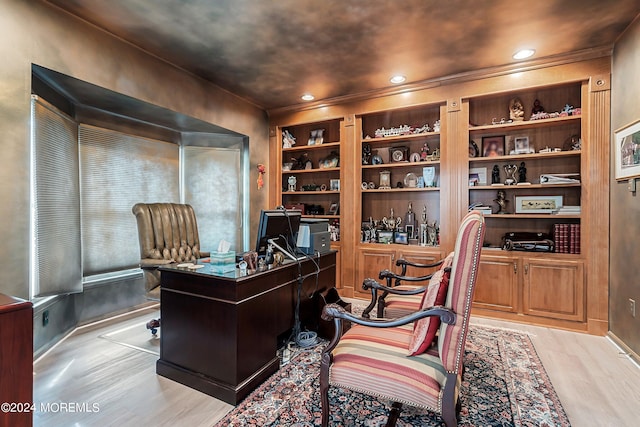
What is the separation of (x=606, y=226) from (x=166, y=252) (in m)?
4.24

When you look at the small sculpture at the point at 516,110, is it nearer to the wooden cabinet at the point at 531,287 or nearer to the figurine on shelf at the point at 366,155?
the wooden cabinet at the point at 531,287

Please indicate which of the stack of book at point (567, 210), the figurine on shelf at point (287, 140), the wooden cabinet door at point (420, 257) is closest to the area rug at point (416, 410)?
the wooden cabinet door at point (420, 257)

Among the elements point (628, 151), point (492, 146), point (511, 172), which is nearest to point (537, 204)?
point (511, 172)

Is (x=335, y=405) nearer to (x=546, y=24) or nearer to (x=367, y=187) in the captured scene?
(x=367, y=187)

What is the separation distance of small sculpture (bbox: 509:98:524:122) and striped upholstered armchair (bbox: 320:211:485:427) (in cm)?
264

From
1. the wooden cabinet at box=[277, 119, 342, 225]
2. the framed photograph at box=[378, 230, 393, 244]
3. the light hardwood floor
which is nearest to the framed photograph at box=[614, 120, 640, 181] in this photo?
the light hardwood floor

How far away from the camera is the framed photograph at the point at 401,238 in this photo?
3.95m

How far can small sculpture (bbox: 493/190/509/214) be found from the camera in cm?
356

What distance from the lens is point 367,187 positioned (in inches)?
168

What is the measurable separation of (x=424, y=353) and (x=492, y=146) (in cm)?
304

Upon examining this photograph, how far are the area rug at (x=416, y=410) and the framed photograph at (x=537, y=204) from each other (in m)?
1.67

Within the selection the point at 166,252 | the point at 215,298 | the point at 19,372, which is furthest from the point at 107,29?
the point at 19,372

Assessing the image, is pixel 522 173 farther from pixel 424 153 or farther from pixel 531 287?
pixel 531 287

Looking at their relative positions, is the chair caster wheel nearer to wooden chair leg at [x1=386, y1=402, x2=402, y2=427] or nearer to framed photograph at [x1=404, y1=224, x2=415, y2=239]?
wooden chair leg at [x1=386, y1=402, x2=402, y2=427]
